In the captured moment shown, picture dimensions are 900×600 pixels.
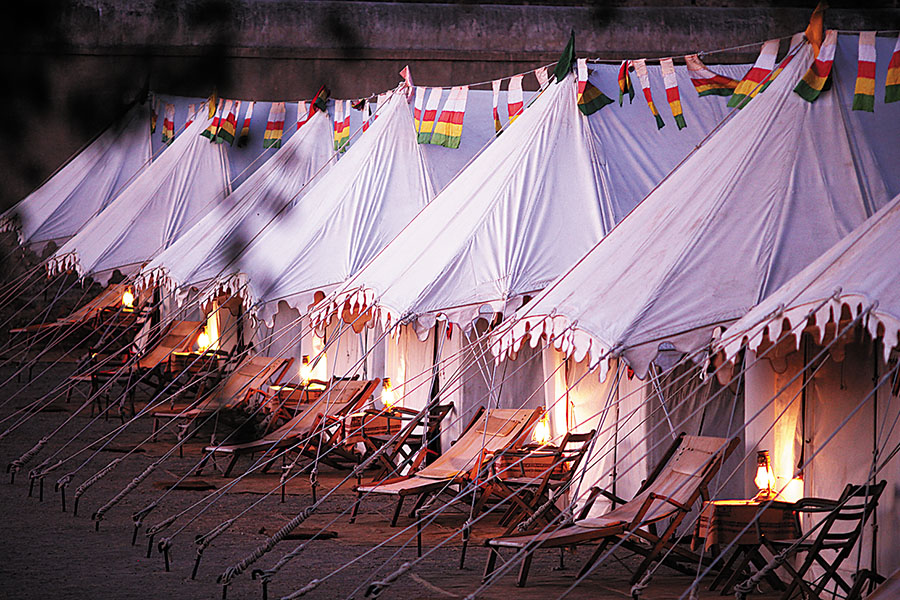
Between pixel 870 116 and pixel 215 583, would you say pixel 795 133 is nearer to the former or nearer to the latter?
pixel 870 116

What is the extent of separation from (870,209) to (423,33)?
53.0 feet

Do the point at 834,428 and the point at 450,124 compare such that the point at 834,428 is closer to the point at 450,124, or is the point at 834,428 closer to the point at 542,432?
the point at 542,432

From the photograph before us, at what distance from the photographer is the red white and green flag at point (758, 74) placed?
884 cm

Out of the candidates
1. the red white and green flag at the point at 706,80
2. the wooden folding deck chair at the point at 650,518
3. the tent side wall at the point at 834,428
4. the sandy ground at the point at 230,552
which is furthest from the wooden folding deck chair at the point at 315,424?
the tent side wall at the point at 834,428

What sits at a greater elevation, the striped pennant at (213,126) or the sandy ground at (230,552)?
the striped pennant at (213,126)

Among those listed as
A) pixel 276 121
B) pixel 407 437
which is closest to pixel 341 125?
pixel 276 121

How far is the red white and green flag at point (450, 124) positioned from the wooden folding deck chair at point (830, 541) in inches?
279

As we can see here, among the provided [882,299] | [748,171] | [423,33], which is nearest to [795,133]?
[748,171]

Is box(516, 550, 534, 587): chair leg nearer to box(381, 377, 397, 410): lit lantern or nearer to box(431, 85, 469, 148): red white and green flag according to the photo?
box(381, 377, 397, 410): lit lantern

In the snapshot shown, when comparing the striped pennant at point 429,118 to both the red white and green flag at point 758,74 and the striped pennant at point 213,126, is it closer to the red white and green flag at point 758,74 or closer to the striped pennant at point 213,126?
the striped pennant at point 213,126

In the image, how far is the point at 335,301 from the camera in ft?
33.8

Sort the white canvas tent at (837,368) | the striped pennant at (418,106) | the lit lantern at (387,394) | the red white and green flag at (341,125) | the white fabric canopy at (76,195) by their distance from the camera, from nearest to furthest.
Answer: the white canvas tent at (837,368), the lit lantern at (387,394), the striped pennant at (418,106), the red white and green flag at (341,125), the white fabric canopy at (76,195)

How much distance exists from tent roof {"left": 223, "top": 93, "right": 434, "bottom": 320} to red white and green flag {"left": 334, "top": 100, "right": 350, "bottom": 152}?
106 cm

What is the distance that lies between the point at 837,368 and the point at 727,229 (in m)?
1.28
